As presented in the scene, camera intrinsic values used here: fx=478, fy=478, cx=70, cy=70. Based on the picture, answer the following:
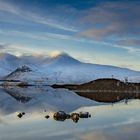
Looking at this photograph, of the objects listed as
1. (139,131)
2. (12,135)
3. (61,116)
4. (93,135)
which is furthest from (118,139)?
(61,116)

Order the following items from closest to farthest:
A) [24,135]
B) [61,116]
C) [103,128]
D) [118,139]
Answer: [118,139] < [24,135] < [103,128] < [61,116]

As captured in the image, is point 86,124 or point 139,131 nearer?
point 139,131

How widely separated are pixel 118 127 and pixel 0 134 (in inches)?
615

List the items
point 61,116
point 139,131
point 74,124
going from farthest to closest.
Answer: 1. point 61,116
2. point 74,124
3. point 139,131

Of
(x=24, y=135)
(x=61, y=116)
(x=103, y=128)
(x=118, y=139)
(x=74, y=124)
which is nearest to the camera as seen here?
(x=118, y=139)

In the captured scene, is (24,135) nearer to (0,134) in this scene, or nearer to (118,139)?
(0,134)

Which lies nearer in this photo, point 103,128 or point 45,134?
point 45,134

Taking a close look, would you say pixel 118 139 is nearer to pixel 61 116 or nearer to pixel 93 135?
pixel 93 135

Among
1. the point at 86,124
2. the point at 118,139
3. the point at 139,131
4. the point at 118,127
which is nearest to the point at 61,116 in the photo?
the point at 86,124

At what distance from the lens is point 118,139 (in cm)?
4741

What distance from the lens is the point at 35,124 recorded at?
62.2m

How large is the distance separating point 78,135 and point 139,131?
7932 millimetres

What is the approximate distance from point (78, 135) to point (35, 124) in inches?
503

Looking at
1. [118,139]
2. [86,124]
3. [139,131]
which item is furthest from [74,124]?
[118,139]
